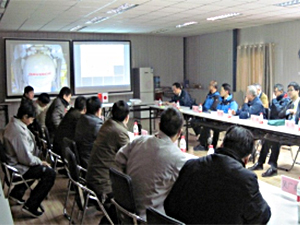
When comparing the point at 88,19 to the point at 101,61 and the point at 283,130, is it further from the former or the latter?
the point at 283,130

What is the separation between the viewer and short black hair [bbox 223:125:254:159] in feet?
5.95

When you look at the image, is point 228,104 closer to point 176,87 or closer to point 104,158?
point 176,87

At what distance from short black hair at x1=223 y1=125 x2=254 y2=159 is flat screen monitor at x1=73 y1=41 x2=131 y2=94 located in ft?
28.8

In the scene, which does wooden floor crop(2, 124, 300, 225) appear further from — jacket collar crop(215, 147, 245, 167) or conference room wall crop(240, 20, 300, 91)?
conference room wall crop(240, 20, 300, 91)

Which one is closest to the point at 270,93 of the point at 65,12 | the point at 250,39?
the point at 250,39

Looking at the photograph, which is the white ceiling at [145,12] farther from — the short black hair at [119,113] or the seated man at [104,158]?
the seated man at [104,158]

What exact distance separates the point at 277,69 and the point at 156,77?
4112 millimetres

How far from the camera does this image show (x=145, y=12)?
21.4ft

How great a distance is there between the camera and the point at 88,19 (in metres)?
7.38

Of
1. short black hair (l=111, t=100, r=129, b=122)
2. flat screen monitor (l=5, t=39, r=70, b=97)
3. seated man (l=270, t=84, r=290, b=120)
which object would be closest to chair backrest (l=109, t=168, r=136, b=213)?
short black hair (l=111, t=100, r=129, b=122)

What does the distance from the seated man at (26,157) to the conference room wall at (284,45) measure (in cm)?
647

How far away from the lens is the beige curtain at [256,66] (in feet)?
28.3

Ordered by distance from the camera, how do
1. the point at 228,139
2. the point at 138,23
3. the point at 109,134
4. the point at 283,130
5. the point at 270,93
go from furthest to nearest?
the point at 270,93 < the point at 138,23 < the point at 283,130 < the point at 109,134 < the point at 228,139

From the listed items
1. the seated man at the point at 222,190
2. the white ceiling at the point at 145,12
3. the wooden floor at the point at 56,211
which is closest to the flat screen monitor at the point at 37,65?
the white ceiling at the point at 145,12
